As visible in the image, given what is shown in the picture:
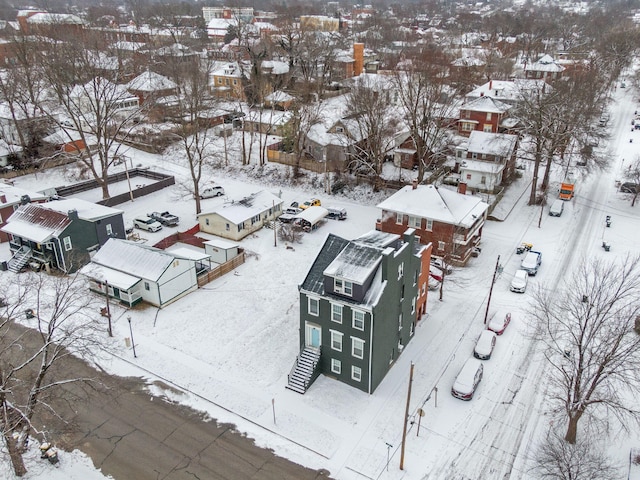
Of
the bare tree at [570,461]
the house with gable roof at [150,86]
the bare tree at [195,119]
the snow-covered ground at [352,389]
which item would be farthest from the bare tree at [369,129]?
the house with gable roof at [150,86]

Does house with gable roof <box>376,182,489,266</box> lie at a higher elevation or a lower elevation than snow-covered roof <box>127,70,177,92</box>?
lower

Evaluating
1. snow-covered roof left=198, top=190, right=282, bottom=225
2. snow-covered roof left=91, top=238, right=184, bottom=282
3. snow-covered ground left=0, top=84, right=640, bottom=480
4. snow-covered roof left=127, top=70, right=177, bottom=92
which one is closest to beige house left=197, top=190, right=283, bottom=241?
snow-covered roof left=198, top=190, right=282, bottom=225

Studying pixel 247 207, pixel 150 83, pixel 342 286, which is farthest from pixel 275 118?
pixel 342 286

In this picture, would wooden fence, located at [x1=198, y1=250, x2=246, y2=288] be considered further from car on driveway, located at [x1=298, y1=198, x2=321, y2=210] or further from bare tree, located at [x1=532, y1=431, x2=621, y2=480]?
bare tree, located at [x1=532, y1=431, x2=621, y2=480]

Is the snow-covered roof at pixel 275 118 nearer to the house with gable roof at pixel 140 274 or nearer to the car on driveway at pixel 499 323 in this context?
the house with gable roof at pixel 140 274

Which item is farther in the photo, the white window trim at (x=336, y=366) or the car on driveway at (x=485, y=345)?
the car on driveway at (x=485, y=345)

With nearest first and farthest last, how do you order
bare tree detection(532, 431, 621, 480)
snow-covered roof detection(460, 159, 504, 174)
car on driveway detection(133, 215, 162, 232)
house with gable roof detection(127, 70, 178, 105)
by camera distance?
bare tree detection(532, 431, 621, 480), car on driveway detection(133, 215, 162, 232), snow-covered roof detection(460, 159, 504, 174), house with gable roof detection(127, 70, 178, 105)

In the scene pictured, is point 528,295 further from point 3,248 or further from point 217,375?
point 3,248
